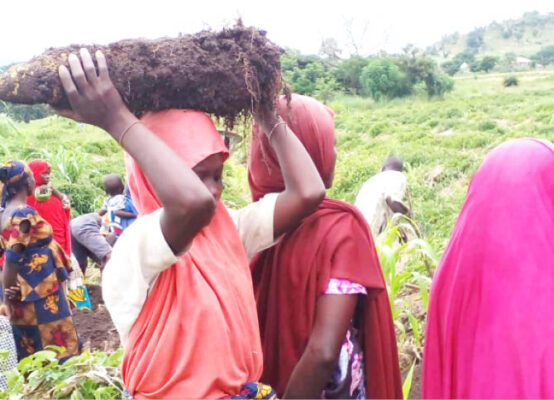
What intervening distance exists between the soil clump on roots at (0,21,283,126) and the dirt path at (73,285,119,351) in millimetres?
3581

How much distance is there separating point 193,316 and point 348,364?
1.87ft

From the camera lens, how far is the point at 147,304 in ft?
4.64

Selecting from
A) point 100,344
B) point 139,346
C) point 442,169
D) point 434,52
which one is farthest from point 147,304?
point 434,52

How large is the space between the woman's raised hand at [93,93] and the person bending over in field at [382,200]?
4257 mm

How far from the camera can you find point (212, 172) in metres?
1.48

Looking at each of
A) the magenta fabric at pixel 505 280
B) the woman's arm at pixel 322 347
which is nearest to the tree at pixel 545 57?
the magenta fabric at pixel 505 280

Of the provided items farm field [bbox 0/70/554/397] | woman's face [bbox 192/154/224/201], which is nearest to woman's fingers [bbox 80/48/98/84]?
woman's face [bbox 192/154/224/201]

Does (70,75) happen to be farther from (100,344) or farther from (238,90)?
(100,344)

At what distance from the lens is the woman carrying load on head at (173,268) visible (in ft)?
4.42

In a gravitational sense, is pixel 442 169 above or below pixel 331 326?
below

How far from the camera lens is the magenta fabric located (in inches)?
57.9

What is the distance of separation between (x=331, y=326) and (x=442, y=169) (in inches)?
459

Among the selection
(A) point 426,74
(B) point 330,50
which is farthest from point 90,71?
(B) point 330,50

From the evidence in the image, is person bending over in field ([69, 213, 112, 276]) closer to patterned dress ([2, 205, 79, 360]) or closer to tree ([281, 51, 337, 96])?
patterned dress ([2, 205, 79, 360])
